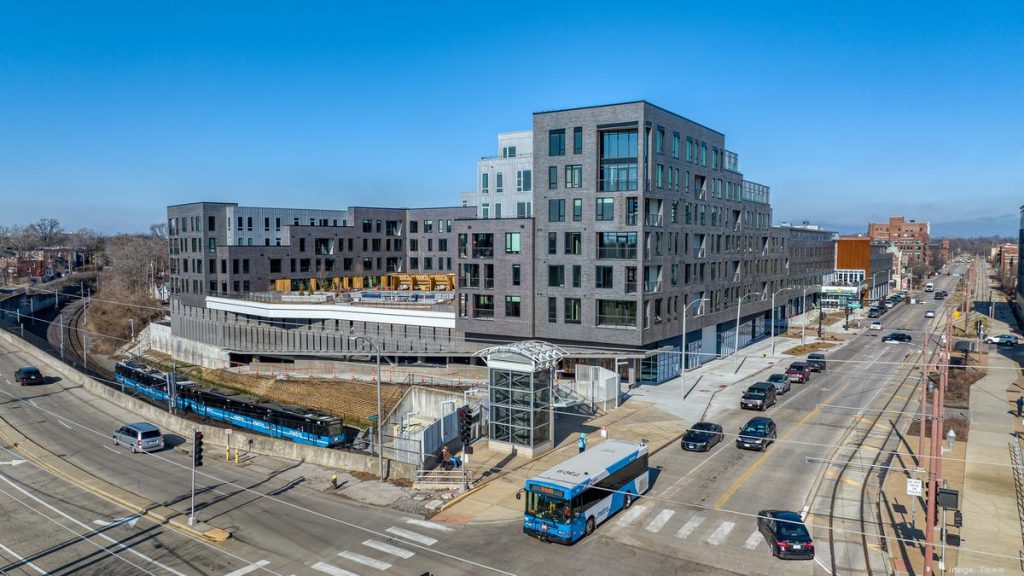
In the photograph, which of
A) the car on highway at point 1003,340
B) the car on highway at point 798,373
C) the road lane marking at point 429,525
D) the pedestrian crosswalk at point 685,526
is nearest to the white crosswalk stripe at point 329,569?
the road lane marking at point 429,525

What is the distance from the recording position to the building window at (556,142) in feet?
188

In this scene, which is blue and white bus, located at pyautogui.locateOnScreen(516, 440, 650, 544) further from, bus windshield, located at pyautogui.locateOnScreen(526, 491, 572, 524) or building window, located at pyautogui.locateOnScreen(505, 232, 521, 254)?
building window, located at pyautogui.locateOnScreen(505, 232, 521, 254)

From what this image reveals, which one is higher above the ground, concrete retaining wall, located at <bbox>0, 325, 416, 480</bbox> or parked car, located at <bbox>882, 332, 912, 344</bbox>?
parked car, located at <bbox>882, 332, 912, 344</bbox>

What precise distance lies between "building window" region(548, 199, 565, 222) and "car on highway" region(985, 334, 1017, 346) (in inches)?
2255

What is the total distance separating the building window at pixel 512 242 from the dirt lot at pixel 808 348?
36.0m

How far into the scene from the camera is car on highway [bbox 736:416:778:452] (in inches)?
1534

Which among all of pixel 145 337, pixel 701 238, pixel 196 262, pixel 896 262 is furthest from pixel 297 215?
pixel 896 262

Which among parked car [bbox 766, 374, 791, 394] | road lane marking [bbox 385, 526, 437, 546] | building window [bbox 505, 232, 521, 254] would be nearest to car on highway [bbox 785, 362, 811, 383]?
parked car [bbox 766, 374, 791, 394]

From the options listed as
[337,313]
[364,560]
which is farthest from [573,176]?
[364,560]

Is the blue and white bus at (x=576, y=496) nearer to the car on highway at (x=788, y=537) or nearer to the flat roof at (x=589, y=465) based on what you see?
the flat roof at (x=589, y=465)

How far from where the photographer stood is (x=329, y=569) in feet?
82.1

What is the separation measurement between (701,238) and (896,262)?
13611cm

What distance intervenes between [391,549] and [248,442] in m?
20.9

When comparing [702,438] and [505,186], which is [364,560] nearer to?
[702,438]
